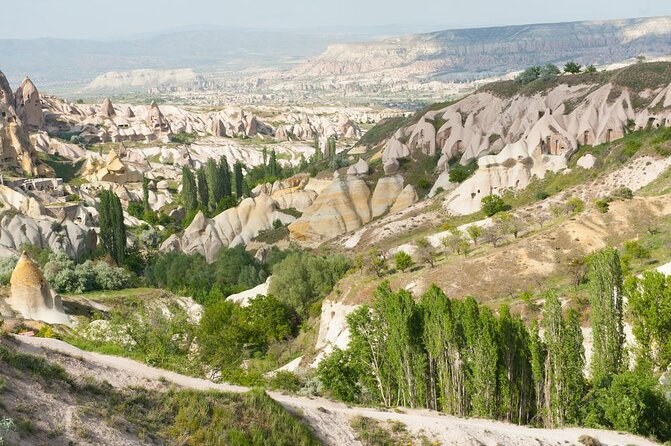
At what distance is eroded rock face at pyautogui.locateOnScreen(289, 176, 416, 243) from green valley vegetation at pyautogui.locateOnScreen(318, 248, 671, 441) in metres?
41.2

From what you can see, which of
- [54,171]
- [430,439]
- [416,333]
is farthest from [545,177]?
[54,171]

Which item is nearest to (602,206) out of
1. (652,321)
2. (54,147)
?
(652,321)

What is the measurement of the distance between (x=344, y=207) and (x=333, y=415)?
1990 inches

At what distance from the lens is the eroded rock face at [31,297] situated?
123 ft

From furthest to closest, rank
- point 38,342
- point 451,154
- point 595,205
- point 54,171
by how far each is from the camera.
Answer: point 54,171 → point 451,154 → point 595,205 → point 38,342

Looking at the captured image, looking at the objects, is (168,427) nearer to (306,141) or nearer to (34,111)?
(34,111)

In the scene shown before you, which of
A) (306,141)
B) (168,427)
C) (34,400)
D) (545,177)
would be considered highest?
(34,400)

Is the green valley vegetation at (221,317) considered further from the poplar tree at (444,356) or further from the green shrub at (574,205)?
the green shrub at (574,205)

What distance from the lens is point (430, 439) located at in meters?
18.4

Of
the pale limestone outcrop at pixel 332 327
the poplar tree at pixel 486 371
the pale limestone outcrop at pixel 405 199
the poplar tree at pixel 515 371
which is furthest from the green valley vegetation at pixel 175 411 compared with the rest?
the pale limestone outcrop at pixel 405 199

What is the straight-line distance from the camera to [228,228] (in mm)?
72250

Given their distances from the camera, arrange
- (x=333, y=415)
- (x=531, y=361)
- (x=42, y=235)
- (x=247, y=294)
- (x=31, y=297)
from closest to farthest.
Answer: (x=333, y=415) < (x=531, y=361) < (x=31, y=297) < (x=247, y=294) < (x=42, y=235)

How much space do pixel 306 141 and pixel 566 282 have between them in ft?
458

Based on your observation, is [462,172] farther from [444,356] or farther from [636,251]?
[444,356]
